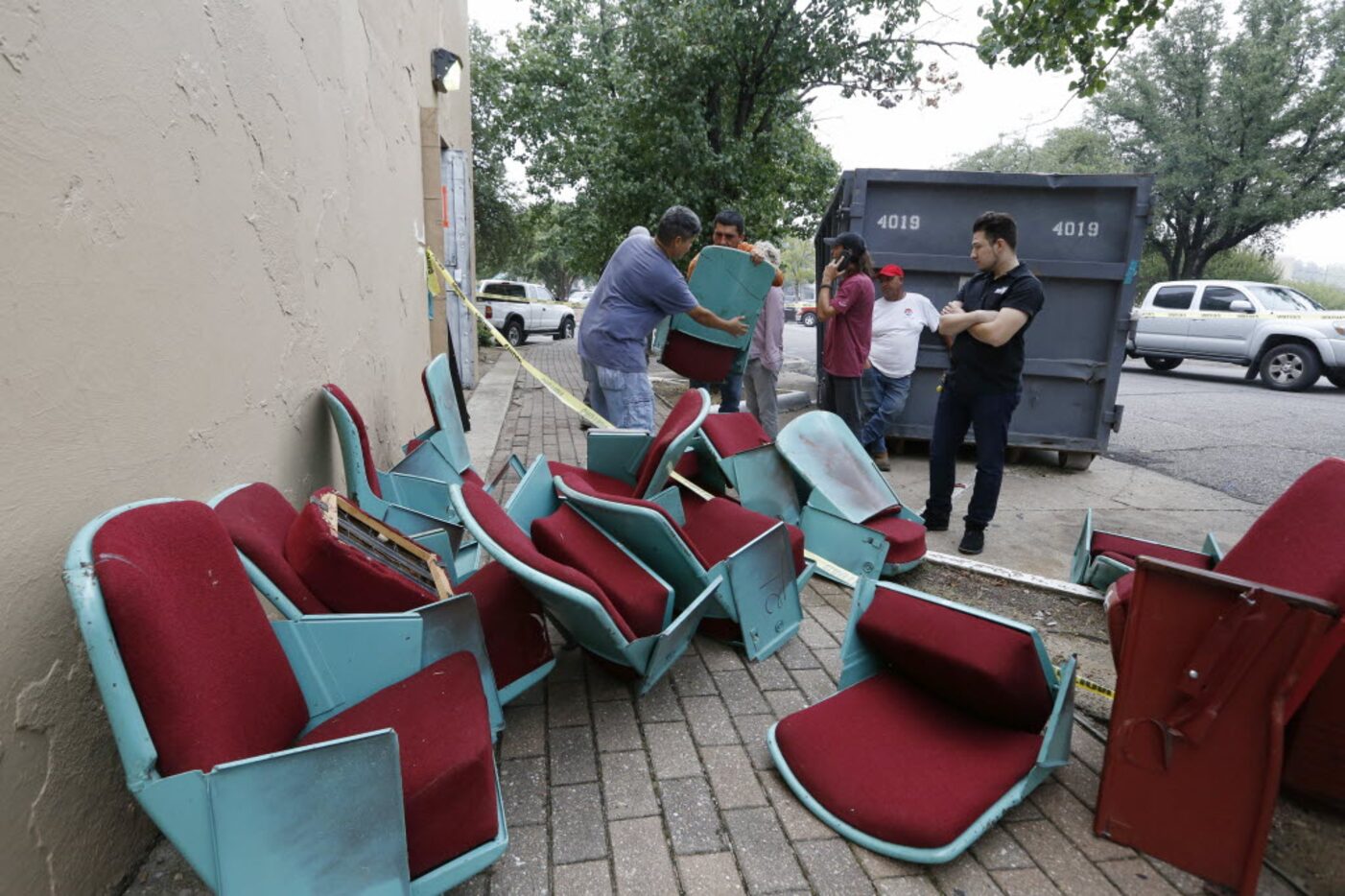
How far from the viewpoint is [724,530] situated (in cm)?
308

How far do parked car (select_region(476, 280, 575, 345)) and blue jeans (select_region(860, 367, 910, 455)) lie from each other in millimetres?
15199

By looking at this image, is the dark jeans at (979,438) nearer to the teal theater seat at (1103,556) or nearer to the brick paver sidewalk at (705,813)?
the teal theater seat at (1103,556)

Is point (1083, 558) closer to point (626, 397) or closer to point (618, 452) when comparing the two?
point (618, 452)

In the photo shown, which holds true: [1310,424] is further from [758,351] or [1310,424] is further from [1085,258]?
[758,351]

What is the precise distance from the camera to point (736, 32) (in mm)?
8617

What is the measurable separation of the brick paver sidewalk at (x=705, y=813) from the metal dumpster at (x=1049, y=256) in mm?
4298

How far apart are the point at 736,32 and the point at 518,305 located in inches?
594

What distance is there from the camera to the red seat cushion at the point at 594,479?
2.74 meters

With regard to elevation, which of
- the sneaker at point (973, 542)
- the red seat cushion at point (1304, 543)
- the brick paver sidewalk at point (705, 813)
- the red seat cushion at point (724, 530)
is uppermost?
the red seat cushion at point (1304, 543)

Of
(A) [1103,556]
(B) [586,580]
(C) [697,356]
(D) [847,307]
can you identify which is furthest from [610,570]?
(D) [847,307]

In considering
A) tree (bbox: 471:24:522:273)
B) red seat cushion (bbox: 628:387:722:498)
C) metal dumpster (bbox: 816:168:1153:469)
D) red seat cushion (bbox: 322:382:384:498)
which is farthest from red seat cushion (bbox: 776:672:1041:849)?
tree (bbox: 471:24:522:273)

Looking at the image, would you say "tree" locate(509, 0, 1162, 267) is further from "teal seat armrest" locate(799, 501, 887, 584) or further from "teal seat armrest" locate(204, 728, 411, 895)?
"teal seat armrest" locate(204, 728, 411, 895)

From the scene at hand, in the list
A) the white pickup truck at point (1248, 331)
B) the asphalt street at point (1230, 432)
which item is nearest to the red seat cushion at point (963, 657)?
the asphalt street at point (1230, 432)

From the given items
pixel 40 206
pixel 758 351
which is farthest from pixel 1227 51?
pixel 40 206
